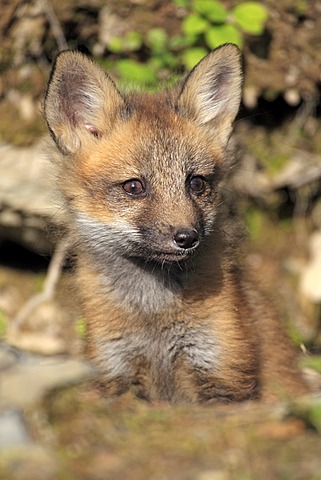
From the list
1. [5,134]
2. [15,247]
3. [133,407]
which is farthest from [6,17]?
[133,407]

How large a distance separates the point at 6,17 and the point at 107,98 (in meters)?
2.32

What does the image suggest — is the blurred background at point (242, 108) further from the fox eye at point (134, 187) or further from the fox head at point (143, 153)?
the fox eye at point (134, 187)

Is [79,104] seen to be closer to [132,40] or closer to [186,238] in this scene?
[186,238]

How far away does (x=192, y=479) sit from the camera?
247 centimetres

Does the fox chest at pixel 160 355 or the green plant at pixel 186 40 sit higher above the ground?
the green plant at pixel 186 40

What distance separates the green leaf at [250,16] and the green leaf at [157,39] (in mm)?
623

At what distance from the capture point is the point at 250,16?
6195 mm

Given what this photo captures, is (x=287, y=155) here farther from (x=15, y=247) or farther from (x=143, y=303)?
(x=143, y=303)

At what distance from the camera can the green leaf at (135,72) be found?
6.33 m

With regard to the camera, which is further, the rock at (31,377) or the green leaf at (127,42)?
the green leaf at (127,42)

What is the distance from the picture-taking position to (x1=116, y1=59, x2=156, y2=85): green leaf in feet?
20.8

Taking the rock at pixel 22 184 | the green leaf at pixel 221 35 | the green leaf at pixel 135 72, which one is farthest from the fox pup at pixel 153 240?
the rock at pixel 22 184

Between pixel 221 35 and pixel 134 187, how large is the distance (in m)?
2.44

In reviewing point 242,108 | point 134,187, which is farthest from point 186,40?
point 134,187
